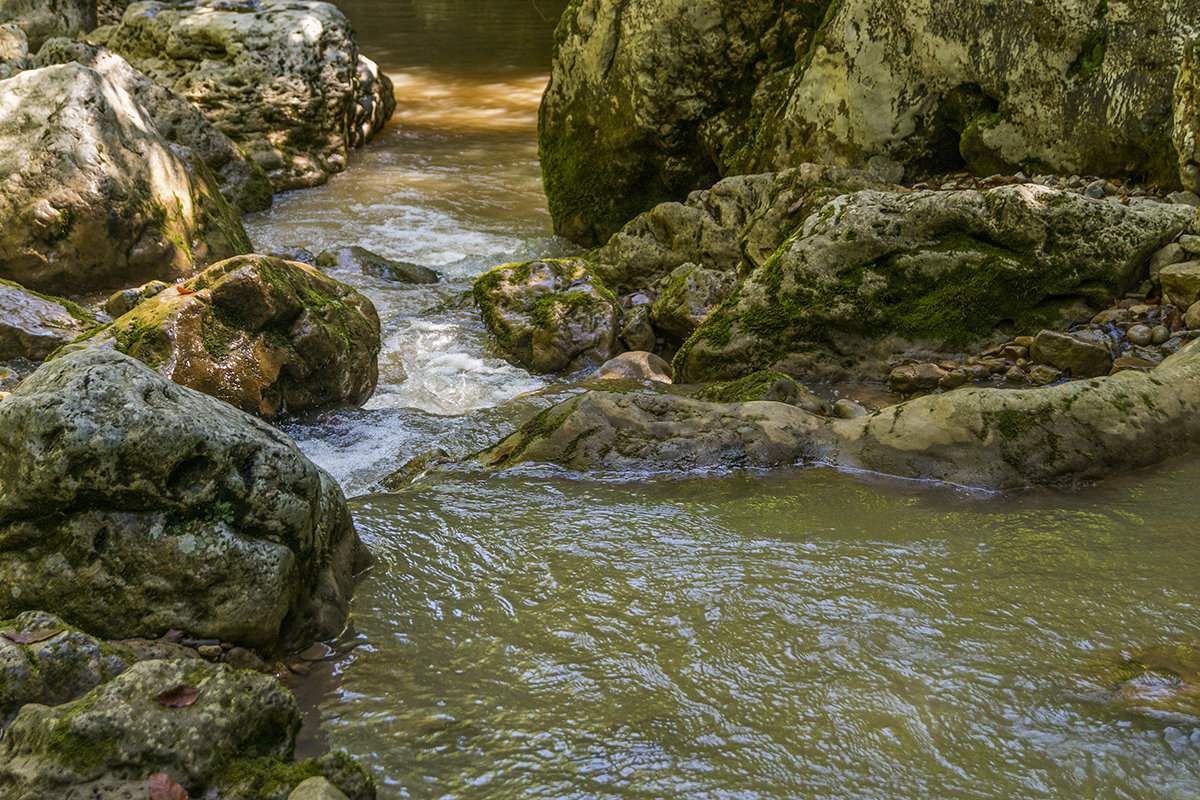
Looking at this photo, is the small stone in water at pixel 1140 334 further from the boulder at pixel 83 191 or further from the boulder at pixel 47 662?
the boulder at pixel 83 191

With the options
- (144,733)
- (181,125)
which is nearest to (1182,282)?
(144,733)

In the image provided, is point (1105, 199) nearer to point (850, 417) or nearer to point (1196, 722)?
point (850, 417)

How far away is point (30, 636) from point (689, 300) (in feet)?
17.3

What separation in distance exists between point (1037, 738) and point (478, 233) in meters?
9.25

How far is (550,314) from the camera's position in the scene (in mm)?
7129

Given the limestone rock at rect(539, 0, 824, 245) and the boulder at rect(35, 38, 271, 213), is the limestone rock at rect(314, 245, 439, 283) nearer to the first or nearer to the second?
the boulder at rect(35, 38, 271, 213)

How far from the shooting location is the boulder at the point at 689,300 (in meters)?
6.91

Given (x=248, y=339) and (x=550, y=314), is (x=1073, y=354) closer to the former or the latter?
(x=550, y=314)

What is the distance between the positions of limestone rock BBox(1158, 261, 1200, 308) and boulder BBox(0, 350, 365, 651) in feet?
15.3

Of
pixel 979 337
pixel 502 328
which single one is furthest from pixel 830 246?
pixel 502 328

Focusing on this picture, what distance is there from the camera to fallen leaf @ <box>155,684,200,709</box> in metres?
2.08

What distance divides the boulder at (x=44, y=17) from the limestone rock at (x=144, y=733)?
17.6 m

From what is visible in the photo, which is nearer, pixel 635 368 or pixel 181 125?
pixel 635 368

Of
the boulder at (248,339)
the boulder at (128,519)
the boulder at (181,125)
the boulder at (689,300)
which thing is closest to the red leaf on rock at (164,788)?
the boulder at (128,519)
